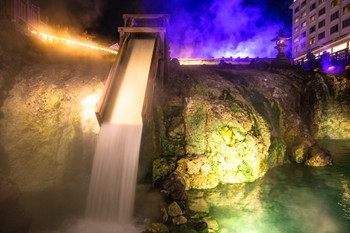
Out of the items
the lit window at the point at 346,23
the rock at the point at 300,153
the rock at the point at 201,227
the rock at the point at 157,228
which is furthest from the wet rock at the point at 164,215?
the lit window at the point at 346,23

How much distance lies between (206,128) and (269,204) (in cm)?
331

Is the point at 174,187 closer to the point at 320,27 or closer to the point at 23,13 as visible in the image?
the point at 23,13

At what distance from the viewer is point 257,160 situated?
7875 millimetres

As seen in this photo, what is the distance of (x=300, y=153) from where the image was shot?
977cm

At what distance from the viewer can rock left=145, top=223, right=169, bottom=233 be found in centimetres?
488

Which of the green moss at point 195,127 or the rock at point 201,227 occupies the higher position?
the green moss at point 195,127

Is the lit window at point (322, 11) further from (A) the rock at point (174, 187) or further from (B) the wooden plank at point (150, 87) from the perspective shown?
(A) the rock at point (174, 187)

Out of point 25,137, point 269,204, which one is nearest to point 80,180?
point 25,137

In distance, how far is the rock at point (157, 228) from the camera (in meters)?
4.88

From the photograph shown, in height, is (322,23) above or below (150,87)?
above

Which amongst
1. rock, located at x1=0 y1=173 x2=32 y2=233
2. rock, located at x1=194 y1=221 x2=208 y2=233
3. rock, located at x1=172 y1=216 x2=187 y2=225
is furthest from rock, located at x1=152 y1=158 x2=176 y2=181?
rock, located at x1=0 y1=173 x2=32 y2=233

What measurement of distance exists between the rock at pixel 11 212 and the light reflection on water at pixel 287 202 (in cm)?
470

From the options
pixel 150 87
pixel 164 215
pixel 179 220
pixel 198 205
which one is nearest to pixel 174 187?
pixel 198 205

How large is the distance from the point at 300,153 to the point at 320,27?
127ft
